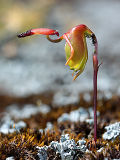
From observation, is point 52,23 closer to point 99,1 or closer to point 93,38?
point 99,1

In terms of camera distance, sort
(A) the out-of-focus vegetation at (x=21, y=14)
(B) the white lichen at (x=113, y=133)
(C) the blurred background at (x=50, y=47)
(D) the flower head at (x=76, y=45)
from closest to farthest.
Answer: (D) the flower head at (x=76, y=45) < (B) the white lichen at (x=113, y=133) < (C) the blurred background at (x=50, y=47) < (A) the out-of-focus vegetation at (x=21, y=14)

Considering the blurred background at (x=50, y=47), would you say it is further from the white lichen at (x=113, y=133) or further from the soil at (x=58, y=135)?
the white lichen at (x=113, y=133)

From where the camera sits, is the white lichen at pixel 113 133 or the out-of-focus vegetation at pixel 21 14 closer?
the white lichen at pixel 113 133

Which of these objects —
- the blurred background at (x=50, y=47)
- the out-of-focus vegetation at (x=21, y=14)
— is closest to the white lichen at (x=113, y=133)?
the blurred background at (x=50, y=47)

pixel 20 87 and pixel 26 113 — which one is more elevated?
pixel 20 87

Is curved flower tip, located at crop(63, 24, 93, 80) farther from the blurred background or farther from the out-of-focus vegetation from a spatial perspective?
the out-of-focus vegetation

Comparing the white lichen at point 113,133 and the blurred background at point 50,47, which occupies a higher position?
the blurred background at point 50,47

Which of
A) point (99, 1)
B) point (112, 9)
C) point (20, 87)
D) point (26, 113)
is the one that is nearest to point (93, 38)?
point (26, 113)
